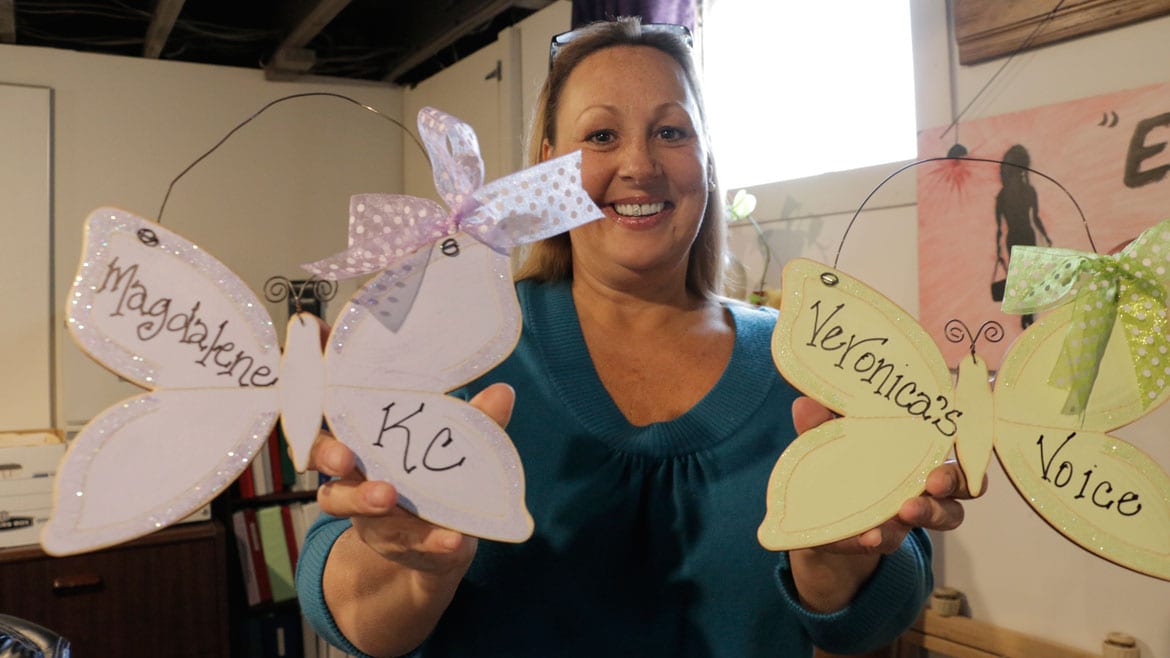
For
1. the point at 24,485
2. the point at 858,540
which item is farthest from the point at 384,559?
the point at 24,485

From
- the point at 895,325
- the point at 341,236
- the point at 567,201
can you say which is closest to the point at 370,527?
the point at 567,201

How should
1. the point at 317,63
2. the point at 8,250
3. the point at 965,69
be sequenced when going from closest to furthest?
the point at 965,69 < the point at 8,250 < the point at 317,63

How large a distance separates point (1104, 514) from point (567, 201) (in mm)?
529

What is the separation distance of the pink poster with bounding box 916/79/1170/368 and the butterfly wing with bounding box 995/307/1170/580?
441 millimetres

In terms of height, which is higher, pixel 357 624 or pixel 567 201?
pixel 567 201

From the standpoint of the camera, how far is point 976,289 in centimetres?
137

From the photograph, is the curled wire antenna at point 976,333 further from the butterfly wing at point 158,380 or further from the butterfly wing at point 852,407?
the butterfly wing at point 158,380

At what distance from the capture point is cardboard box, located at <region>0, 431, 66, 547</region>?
1977 millimetres

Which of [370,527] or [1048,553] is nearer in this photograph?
[370,527]

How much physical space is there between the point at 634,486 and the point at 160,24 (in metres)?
2.30

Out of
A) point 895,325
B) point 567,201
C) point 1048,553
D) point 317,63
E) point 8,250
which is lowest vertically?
point 1048,553

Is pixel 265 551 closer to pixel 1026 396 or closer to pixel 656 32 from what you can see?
pixel 656 32

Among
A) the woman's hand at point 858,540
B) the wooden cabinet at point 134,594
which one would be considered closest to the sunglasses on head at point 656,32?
the woman's hand at point 858,540

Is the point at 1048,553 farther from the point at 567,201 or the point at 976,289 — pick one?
the point at 567,201
